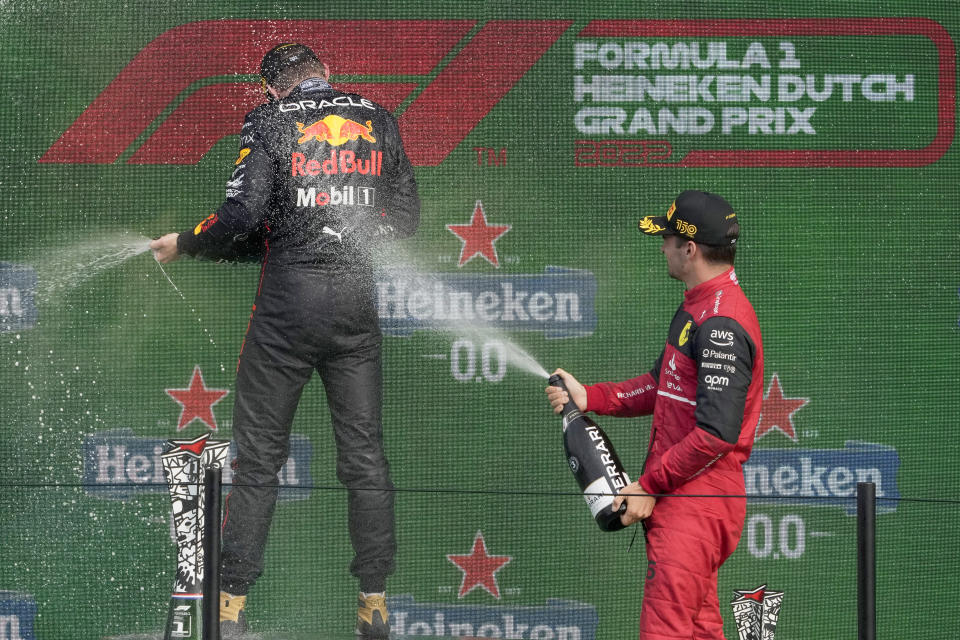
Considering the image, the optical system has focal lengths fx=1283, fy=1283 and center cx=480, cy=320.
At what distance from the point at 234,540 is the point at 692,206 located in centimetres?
189

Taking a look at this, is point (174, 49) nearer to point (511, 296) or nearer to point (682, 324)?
point (511, 296)

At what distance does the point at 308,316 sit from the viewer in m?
4.23

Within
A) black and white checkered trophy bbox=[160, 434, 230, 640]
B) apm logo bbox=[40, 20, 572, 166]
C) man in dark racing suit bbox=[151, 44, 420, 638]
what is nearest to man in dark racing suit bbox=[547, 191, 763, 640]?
man in dark racing suit bbox=[151, 44, 420, 638]

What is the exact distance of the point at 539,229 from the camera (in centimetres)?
487

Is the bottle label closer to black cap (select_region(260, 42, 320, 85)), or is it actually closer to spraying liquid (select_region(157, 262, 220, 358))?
spraying liquid (select_region(157, 262, 220, 358))

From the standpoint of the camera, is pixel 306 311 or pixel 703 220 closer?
pixel 703 220

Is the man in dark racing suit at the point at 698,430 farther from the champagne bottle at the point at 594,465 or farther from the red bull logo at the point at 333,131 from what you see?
the red bull logo at the point at 333,131

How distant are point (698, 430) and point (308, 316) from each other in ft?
5.09

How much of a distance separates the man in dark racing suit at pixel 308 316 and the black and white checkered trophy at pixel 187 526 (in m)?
0.12

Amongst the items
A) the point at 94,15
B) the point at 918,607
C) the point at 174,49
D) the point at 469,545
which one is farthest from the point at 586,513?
the point at 94,15

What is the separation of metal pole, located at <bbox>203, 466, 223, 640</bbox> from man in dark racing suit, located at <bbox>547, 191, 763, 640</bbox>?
104cm

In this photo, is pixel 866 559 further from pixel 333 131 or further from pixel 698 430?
pixel 333 131

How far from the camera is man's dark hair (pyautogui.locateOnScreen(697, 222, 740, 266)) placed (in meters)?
3.38

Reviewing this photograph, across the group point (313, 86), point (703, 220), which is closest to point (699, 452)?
point (703, 220)
